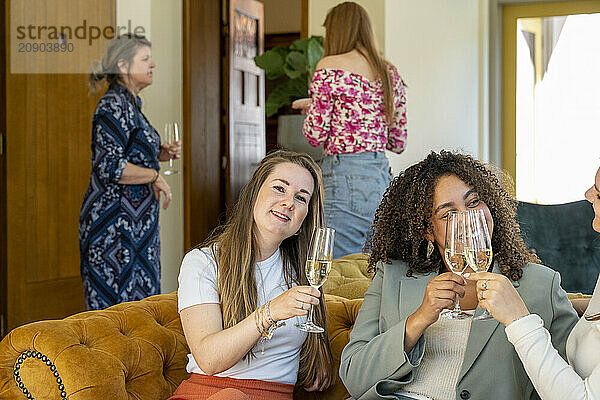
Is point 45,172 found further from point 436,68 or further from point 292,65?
point 436,68

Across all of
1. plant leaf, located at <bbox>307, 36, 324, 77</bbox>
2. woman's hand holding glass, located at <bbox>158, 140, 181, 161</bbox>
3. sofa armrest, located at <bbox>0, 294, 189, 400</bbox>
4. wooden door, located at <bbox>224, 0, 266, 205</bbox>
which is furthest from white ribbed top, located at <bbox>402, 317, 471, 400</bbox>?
wooden door, located at <bbox>224, 0, 266, 205</bbox>

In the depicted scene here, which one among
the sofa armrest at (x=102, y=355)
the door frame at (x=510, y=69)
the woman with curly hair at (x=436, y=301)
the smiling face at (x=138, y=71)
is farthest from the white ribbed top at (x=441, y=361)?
the door frame at (x=510, y=69)

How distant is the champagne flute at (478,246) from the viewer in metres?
1.54

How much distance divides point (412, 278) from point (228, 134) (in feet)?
14.7

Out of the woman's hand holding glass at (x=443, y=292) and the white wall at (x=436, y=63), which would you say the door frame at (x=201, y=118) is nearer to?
the white wall at (x=436, y=63)

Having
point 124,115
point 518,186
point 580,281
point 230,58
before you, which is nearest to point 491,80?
point 518,186

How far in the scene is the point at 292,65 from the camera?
17.8 feet

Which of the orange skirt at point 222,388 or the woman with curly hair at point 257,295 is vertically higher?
the woman with curly hair at point 257,295

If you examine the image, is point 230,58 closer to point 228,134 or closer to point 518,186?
point 228,134

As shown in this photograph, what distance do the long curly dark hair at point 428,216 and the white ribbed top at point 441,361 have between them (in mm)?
160

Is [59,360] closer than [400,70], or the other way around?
[59,360]

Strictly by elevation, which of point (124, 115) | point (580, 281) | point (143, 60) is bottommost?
point (580, 281)

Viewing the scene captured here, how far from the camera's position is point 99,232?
3.93 meters

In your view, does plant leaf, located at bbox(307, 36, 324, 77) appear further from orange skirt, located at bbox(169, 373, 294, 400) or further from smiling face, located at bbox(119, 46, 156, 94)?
orange skirt, located at bbox(169, 373, 294, 400)
